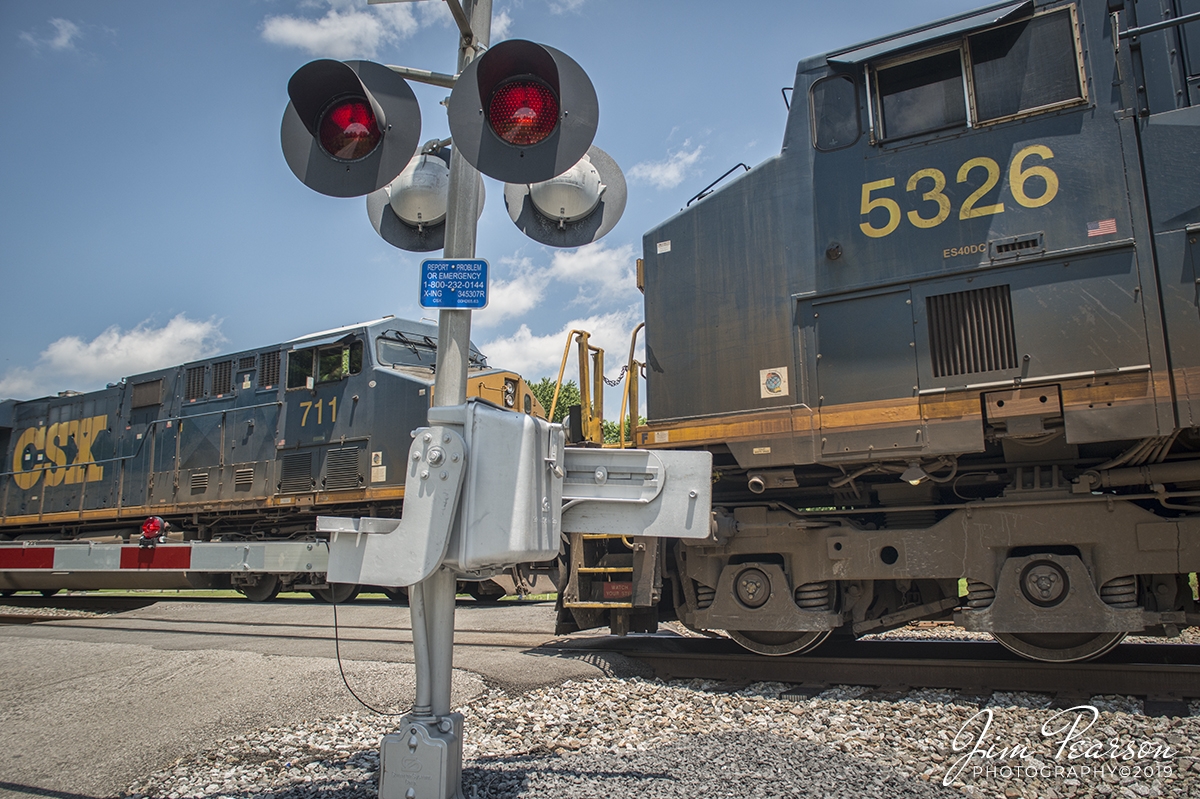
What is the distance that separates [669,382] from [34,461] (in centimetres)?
1503

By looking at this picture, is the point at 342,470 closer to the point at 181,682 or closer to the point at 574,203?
the point at 181,682

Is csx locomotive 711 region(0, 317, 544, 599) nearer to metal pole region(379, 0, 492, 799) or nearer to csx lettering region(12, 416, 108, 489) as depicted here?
csx lettering region(12, 416, 108, 489)

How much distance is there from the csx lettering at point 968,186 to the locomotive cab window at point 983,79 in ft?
1.03

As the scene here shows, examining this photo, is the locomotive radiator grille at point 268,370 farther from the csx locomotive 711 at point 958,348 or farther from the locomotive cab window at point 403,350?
the csx locomotive 711 at point 958,348

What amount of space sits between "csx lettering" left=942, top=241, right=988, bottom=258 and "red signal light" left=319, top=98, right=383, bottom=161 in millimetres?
3770

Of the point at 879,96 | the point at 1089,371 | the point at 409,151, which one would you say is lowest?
the point at 1089,371

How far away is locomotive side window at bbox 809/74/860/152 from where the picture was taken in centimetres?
517

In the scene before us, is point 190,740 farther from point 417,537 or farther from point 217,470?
point 217,470

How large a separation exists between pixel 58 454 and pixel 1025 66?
1704 cm

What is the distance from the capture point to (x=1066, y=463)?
4738 millimetres

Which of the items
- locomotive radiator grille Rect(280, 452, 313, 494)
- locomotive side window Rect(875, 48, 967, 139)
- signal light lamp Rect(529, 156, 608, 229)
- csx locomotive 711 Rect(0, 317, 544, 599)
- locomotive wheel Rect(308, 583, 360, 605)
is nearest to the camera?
signal light lamp Rect(529, 156, 608, 229)

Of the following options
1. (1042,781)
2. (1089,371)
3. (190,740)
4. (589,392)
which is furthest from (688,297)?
(190,740)

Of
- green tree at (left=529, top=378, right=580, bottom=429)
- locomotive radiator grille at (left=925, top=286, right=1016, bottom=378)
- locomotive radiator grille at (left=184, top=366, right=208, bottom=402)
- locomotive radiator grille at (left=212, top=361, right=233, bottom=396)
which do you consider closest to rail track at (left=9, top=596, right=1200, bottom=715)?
locomotive radiator grille at (left=925, top=286, right=1016, bottom=378)

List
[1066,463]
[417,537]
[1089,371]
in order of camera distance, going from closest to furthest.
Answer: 1. [417,537]
2. [1089,371]
3. [1066,463]
